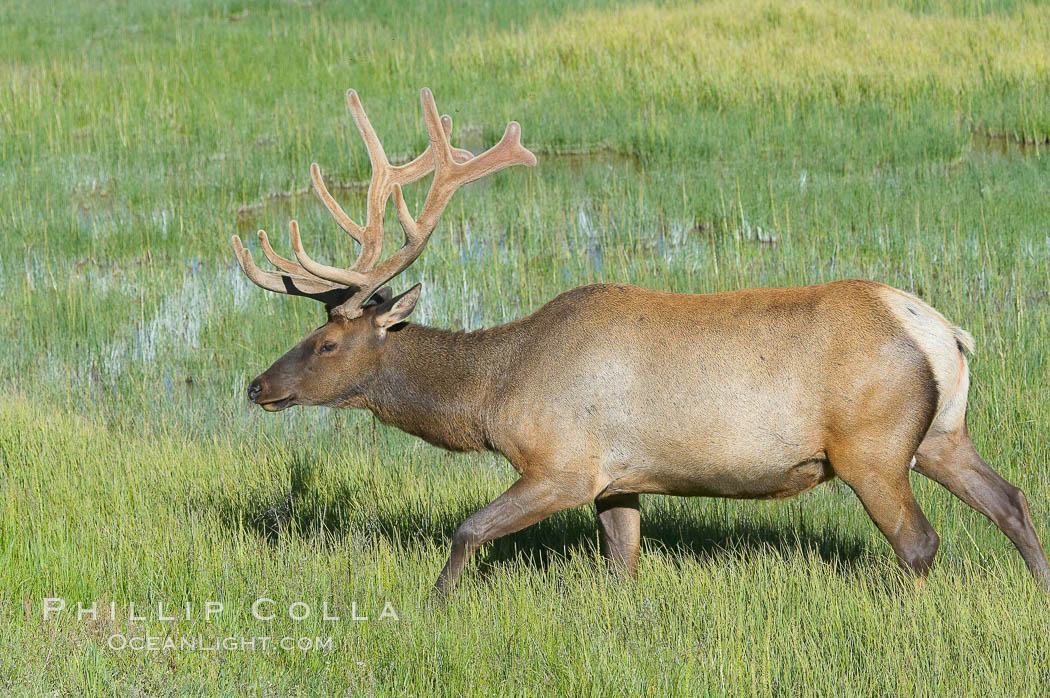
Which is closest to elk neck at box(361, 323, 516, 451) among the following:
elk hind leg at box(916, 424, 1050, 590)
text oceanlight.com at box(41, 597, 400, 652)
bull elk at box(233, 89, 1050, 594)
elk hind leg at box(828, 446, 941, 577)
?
bull elk at box(233, 89, 1050, 594)

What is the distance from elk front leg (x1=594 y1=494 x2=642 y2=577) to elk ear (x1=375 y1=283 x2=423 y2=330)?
1286 millimetres

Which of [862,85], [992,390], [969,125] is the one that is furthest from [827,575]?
[862,85]

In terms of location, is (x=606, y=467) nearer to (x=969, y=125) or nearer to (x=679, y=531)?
(x=679, y=531)

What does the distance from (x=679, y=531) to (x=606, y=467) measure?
3.95 ft

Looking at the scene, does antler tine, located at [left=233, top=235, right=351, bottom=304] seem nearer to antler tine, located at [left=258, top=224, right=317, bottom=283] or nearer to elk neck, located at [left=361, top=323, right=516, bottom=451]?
antler tine, located at [left=258, top=224, right=317, bottom=283]

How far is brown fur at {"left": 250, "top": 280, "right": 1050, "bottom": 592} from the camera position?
4.88m

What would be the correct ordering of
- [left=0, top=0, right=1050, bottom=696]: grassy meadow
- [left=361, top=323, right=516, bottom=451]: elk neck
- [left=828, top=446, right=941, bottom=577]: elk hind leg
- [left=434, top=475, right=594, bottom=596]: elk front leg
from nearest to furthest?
[left=0, top=0, right=1050, bottom=696]: grassy meadow, [left=828, top=446, right=941, bottom=577]: elk hind leg, [left=434, top=475, right=594, bottom=596]: elk front leg, [left=361, top=323, right=516, bottom=451]: elk neck

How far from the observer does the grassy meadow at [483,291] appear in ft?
15.0

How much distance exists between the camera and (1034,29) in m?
15.6

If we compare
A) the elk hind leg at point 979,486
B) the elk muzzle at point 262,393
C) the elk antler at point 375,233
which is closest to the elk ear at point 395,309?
the elk antler at point 375,233

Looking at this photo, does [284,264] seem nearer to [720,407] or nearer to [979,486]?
[720,407]

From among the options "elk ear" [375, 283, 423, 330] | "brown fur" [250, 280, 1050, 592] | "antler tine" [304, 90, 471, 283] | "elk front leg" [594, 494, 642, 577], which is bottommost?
"elk front leg" [594, 494, 642, 577]

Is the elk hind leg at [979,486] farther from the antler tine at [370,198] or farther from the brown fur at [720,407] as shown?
the antler tine at [370,198]

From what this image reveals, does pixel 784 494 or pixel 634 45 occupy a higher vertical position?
pixel 634 45
